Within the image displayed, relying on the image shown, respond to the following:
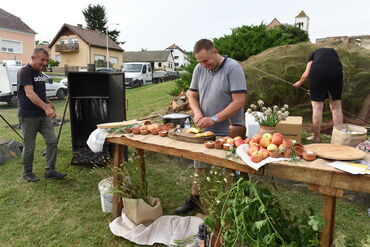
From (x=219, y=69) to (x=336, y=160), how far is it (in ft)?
4.60

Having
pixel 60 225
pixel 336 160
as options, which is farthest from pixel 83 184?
pixel 336 160

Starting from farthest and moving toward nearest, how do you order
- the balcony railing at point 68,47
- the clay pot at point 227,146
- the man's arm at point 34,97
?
the balcony railing at point 68,47 → the man's arm at point 34,97 → the clay pot at point 227,146

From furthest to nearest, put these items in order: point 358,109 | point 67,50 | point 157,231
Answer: point 67,50 < point 358,109 < point 157,231

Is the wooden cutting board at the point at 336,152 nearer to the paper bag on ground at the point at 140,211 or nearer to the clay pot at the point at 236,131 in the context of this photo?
the clay pot at the point at 236,131

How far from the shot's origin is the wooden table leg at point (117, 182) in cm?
289

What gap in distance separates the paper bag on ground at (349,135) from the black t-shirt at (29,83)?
3.62m

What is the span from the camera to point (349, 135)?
2326 millimetres

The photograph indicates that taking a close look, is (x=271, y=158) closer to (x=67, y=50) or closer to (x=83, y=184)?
(x=83, y=184)

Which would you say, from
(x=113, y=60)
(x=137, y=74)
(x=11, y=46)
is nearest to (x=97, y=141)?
(x=137, y=74)

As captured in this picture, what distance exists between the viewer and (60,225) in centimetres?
308

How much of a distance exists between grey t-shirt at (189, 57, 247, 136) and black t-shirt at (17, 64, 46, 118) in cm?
225

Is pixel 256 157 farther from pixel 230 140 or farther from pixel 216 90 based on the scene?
pixel 216 90

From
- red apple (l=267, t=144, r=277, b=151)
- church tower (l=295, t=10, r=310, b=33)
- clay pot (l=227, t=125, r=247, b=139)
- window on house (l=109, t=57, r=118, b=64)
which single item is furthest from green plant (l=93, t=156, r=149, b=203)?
church tower (l=295, t=10, r=310, b=33)

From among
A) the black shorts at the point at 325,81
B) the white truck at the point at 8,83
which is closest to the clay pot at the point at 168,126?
the black shorts at the point at 325,81
